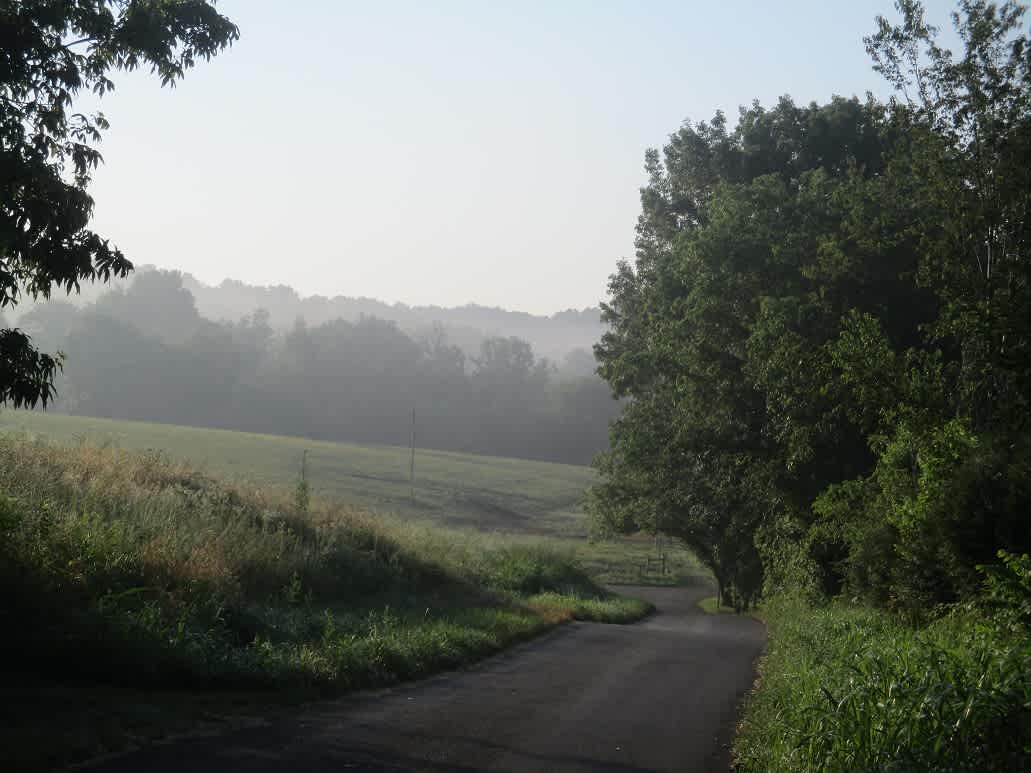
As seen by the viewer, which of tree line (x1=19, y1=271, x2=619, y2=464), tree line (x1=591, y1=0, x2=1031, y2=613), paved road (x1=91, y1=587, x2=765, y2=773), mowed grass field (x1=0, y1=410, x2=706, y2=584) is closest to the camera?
paved road (x1=91, y1=587, x2=765, y2=773)

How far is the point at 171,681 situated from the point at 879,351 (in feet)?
49.6

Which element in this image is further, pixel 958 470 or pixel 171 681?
pixel 958 470

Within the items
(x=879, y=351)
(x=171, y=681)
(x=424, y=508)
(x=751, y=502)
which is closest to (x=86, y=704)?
(x=171, y=681)

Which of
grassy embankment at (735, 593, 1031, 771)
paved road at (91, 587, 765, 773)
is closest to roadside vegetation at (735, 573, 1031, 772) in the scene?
grassy embankment at (735, 593, 1031, 771)

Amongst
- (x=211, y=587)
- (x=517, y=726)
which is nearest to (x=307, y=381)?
(x=211, y=587)

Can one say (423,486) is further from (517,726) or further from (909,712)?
(909,712)

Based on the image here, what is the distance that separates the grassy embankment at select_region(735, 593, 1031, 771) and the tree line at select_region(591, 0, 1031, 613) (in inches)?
212

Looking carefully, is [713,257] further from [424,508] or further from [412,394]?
[412,394]

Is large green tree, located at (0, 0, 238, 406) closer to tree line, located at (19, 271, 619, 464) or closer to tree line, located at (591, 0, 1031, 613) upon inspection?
tree line, located at (591, 0, 1031, 613)

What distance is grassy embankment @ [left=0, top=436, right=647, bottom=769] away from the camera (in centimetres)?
980

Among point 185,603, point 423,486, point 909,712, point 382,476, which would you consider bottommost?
point 423,486

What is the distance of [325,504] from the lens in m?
25.9

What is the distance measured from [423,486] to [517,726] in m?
65.8

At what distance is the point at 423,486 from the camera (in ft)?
251
